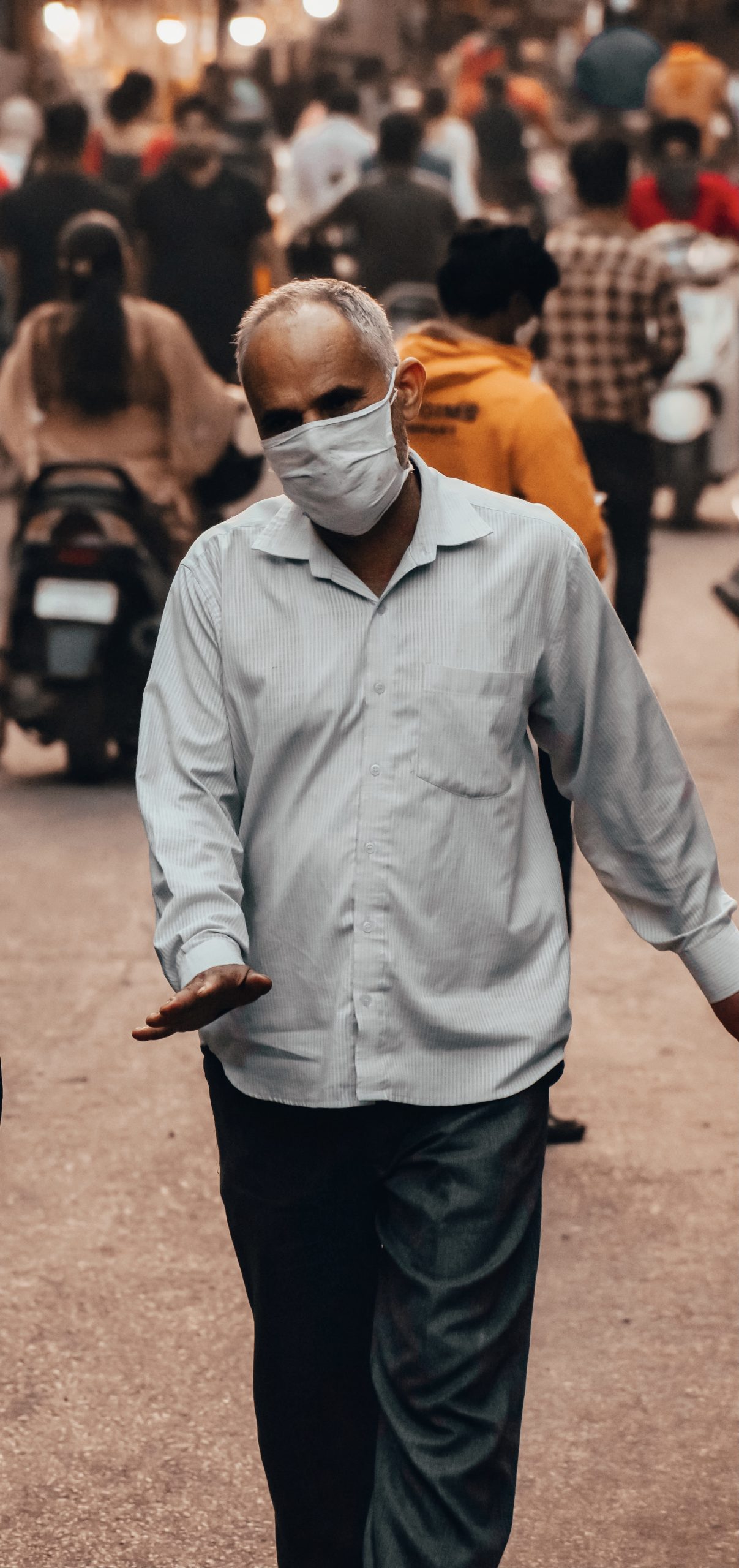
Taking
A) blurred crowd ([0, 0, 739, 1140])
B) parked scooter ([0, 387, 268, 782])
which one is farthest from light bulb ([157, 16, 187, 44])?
parked scooter ([0, 387, 268, 782])

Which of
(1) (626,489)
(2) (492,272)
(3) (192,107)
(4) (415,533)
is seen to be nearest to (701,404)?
(3) (192,107)

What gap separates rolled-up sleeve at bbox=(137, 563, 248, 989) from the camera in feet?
8.10

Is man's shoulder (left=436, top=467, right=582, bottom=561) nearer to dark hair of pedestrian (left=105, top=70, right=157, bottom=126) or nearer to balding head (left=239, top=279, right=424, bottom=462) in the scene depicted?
balding head (left=239, top=279, right=424, bottom=462)

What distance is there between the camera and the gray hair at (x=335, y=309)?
8.12 feet

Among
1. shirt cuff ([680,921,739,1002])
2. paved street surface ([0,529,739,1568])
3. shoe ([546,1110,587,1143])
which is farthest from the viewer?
shoe ([546,1110,587,1143])

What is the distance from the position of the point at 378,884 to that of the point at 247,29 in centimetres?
3251

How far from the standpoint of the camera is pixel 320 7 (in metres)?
31.4

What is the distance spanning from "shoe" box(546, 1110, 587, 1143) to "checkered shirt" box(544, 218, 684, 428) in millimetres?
2881

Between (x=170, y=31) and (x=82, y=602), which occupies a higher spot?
(x=82, y=602)

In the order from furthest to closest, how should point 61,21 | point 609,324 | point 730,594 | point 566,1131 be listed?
1. point 61,21
2. point 730,594
3. point 609,324
4. point 566,1131

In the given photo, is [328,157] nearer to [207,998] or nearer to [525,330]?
[525,330]

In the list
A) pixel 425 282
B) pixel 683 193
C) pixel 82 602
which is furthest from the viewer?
pixel 425 282

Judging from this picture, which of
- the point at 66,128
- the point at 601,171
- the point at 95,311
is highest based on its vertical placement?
the point at 601,171

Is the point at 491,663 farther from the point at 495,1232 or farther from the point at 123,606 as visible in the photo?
the point at 123,606
